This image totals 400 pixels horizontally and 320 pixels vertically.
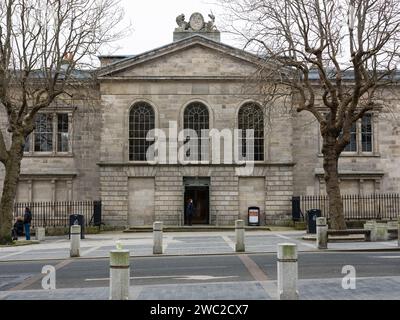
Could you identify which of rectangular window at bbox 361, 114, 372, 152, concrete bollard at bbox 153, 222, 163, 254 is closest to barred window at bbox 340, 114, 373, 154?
rectangular window at bbox 361, 114, 372, 152

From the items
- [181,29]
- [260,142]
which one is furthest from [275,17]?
[181,29]

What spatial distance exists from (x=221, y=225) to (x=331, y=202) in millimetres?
11905

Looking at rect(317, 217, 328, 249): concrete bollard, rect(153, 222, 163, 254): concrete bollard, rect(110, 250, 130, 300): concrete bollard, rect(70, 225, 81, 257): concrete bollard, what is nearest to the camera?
rect(110, 250, 130, 300): concrete bollard

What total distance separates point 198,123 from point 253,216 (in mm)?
6920

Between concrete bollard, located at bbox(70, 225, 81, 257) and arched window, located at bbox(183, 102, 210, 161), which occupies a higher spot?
arched window, located at bbox(183, 102, 210, 161)

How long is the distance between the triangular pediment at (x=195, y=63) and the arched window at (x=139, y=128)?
2.14 meters

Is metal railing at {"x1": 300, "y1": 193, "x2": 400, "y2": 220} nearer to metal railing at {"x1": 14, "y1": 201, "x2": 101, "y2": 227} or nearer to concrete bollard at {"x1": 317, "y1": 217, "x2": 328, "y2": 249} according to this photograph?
metal railing at {"x1": 14, "y1": 201, "x2": 101, "y2": 227}

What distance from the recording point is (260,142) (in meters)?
37.3

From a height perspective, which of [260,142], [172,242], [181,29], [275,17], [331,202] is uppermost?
[181,29]

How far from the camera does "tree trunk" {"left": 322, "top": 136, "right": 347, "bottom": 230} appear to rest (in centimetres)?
2459

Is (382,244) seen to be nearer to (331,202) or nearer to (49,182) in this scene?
(331,202)

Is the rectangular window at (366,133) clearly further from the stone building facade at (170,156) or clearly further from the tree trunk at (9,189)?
the tree trunk at (9,189)

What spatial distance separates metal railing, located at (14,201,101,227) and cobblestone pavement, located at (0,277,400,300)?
2525 centimetres

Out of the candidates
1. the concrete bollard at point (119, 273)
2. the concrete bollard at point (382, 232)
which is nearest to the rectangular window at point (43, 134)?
the concrete bollard at point (382, 232)
